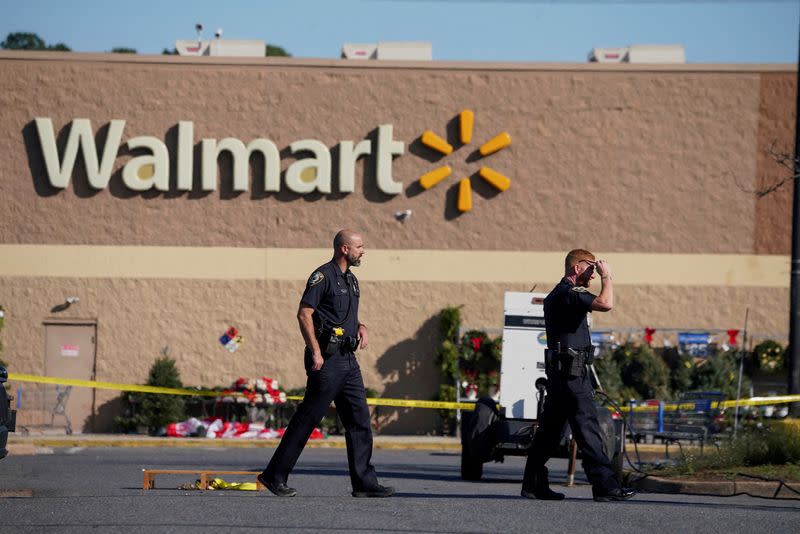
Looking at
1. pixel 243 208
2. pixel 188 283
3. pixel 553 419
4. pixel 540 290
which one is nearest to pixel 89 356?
pixel 188 283

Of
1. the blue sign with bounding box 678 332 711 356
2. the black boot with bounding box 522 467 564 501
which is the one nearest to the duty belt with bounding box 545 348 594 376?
Answer: the black boot with bounding box 522 467 564 501

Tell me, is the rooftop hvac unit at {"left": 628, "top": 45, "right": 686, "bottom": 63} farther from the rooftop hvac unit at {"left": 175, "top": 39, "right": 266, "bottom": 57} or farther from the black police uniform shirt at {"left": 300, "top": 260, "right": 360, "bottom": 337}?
the black police uniform shirt at {"left": 300, "top": 260, "right": 360, "bottom": 337}

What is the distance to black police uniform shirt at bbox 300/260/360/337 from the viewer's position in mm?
11547

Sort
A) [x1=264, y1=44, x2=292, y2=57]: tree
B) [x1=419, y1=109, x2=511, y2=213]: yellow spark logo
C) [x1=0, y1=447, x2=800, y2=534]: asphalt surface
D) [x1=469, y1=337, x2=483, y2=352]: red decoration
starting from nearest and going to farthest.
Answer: [x1=0, y1=447, x2=800, y2=534]: asphalt surface < [x1=469, y1=337, x2=483, y2=352]: red decoration < [x1=419, y1=109, x2=511, y2=213]: yellow spark logo < [x1=264, y1=44, x2=292, y2=57]: tree

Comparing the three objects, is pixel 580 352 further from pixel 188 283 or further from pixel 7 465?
pixel 188 283

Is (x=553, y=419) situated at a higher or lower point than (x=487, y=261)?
lower

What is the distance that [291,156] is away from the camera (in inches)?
Result: 1109

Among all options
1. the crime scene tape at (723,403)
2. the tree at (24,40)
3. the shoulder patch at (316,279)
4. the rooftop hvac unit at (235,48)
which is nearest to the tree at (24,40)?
the tree at (24,40)

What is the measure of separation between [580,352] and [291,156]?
17010 millimetres

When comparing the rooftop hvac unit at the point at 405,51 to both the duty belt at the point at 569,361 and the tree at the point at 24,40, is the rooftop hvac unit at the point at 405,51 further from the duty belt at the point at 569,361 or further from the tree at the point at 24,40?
the tree at the point at 24,40

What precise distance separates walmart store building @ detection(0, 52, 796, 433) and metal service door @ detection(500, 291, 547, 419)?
395 inches

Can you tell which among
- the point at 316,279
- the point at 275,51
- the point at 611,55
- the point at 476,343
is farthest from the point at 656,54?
the point at 275,51

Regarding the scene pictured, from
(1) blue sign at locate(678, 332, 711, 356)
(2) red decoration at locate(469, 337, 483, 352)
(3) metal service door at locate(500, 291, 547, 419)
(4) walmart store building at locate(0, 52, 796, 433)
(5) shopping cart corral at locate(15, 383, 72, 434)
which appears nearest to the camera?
(3) metal service door at locate(500, 291, 547, 419)

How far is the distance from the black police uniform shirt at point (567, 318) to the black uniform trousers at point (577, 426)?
11.3 inches
